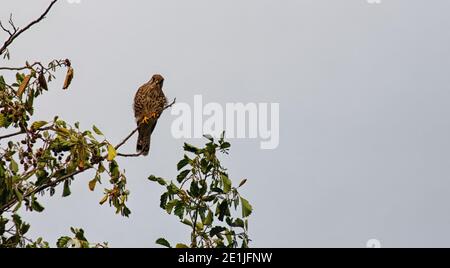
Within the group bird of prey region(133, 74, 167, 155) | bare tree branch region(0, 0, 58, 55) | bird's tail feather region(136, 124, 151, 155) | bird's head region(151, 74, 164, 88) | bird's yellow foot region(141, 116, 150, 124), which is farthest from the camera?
bird's head region(151, 74, 164, 88)

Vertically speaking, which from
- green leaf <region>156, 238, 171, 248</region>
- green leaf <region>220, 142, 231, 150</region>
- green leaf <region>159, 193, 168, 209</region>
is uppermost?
green leaf <region>220, 142, 231, 150</region>

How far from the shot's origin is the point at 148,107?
10.8 m

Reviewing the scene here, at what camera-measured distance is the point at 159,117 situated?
10617 mm

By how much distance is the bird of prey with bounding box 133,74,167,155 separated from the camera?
1041 cm

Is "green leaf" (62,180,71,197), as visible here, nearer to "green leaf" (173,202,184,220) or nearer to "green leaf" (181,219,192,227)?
"green leaf" (173,202,184,220)

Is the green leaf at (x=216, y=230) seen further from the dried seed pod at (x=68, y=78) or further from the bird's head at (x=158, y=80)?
the bird's head at (x=158, y=80)

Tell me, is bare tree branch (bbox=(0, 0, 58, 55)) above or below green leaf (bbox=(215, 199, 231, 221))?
above

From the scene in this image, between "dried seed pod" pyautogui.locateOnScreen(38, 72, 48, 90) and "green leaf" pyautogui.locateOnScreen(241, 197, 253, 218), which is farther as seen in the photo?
"green leaf" pyautogui.locateOnScreen(241, 197, 253, 218)

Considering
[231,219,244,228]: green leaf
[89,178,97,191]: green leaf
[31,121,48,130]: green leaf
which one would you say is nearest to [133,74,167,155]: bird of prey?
[231,219,244,228]: green leaf

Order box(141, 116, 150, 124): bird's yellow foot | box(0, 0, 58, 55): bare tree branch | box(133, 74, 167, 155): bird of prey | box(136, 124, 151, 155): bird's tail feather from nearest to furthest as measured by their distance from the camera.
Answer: box(0, 0, 58, 55): bare tree branch
box(141, 116, 150, 124): bird's yellow foot
box(136, 124, 151, 155): bird's tail feather
box(133, 74, 167, 155): bird of prey

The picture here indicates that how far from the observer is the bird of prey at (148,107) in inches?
410

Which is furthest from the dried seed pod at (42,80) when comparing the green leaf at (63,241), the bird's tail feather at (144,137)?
the bird's tail feather at (144,137)
